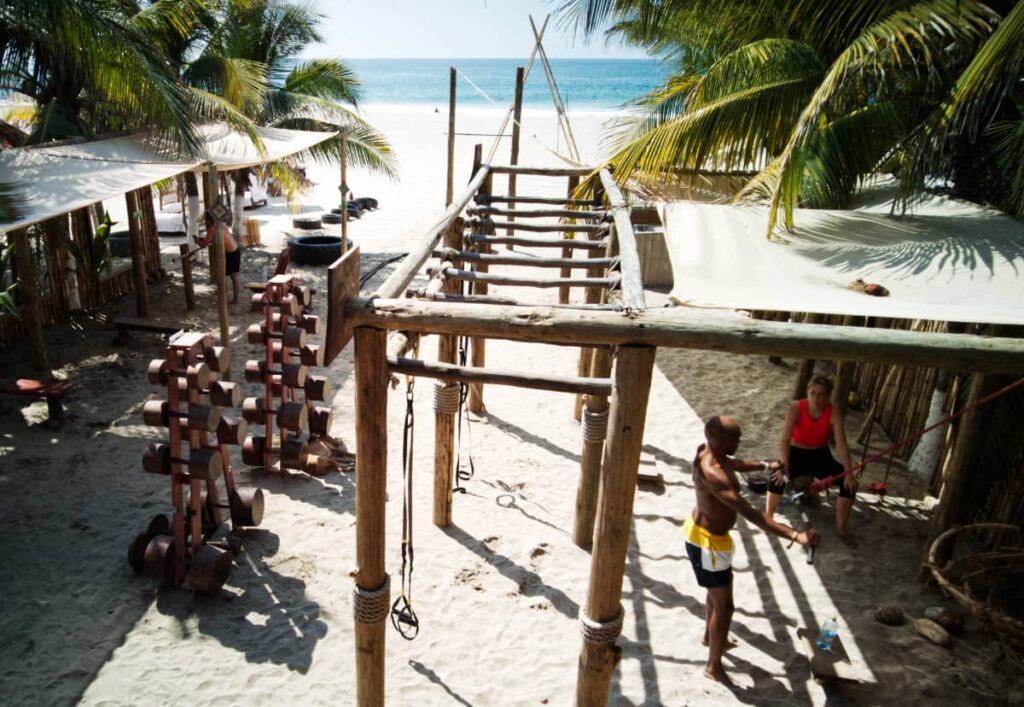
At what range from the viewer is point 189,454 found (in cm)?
429

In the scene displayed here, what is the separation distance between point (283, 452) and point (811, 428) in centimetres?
395

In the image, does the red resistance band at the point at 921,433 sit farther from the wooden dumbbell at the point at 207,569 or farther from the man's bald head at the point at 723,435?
the wooden dumbbell at the point at 207,569

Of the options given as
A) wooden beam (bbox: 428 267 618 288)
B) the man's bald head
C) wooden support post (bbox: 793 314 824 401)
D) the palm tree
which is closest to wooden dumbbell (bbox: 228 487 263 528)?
wooden beam (bbox: 428 267 618 288)

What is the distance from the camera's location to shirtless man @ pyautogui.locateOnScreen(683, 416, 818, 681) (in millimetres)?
3588

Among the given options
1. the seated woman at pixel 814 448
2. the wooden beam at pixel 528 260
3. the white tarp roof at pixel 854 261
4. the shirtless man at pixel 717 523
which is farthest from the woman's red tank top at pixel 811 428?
→ the wooden beam at pixel 528 260

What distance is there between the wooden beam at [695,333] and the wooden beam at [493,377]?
40 centimetres

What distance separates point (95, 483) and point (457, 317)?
13.5ft

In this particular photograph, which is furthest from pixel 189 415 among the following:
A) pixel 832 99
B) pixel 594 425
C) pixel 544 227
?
pixel 832 99

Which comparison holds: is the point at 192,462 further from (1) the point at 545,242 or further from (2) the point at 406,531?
(1) the point at 545,242

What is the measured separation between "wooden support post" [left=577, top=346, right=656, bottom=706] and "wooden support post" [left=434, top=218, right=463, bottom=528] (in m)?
2.15

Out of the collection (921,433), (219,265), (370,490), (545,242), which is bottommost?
(370,490)

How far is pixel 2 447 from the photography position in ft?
19.3

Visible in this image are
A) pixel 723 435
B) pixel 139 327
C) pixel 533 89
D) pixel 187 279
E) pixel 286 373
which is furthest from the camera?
pixel 533 89

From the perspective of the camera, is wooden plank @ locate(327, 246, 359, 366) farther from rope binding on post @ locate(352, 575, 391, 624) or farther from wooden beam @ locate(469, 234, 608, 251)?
wooden beam @ locate(469, 234, 608, 251)
